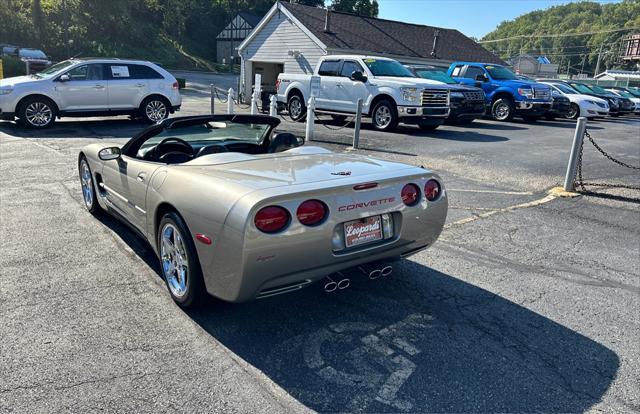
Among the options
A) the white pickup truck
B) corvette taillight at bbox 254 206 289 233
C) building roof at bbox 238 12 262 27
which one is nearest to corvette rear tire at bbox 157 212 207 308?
corvette taillight at bbox 254 206 289 233

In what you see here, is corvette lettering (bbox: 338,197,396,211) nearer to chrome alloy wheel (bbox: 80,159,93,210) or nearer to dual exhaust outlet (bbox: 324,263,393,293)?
dual exhaust outlet (bbox: 324,263,393,293)

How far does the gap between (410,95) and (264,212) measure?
36.9ft

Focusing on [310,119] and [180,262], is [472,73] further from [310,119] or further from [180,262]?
[180,262]

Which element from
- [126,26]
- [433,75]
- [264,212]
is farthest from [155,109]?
[126,26]

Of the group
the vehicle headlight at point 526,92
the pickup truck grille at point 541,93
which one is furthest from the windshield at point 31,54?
the pickup truck grille at point 541,93

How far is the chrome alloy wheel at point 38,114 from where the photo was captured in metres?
12.9

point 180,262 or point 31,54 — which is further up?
point 31,54

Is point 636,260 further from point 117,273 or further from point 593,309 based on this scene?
point 117,273

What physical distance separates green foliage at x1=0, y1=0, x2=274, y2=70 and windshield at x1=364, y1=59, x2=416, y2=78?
140ft

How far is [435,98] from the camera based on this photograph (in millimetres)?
13539

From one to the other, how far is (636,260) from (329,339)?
3.53m

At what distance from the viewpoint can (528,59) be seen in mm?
77188

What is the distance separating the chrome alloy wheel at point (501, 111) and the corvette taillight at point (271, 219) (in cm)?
1673

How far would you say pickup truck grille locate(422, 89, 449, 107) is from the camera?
1336 cm
